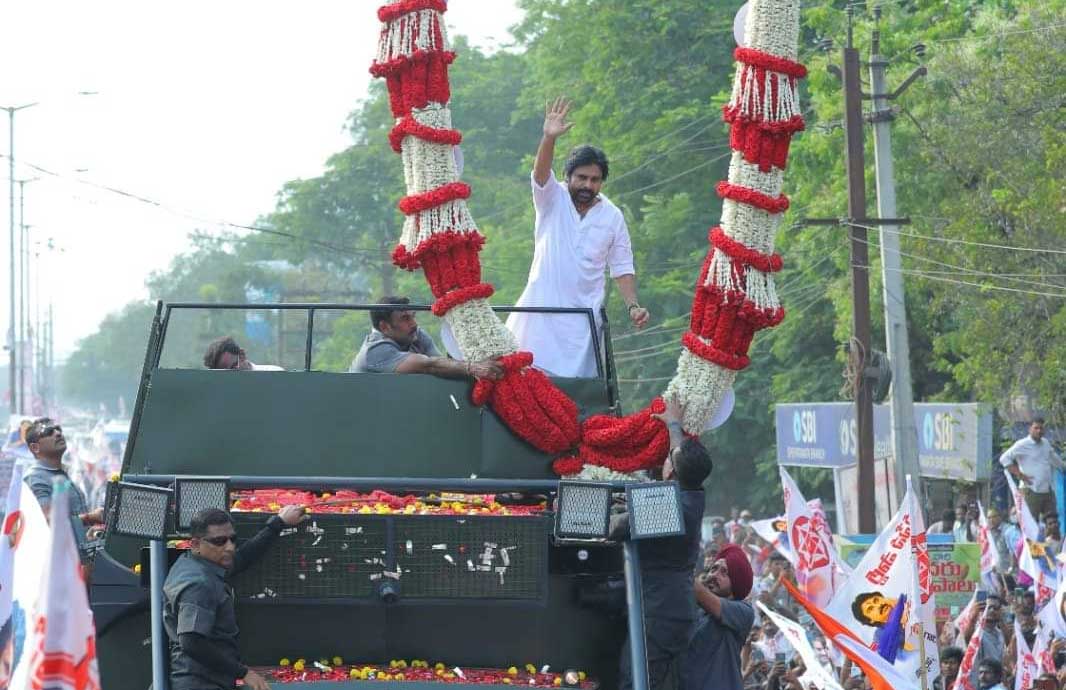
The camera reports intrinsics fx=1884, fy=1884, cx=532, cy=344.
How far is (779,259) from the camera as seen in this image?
8.98 metres

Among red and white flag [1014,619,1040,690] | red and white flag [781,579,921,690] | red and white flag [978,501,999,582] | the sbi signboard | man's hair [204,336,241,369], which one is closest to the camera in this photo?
man's hair [204,336,241,369]

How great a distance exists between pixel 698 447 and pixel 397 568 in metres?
1.48

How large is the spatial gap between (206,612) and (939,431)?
21.4 m

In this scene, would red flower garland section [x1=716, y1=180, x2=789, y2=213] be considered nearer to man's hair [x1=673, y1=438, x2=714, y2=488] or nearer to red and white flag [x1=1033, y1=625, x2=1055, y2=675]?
man's hair [x1=673, y1=438, x2=714, y2=488]

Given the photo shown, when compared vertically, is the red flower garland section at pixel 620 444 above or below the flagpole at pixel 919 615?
above

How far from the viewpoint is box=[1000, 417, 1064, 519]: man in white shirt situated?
21.9 metres

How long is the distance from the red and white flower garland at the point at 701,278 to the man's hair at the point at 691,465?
644 mm

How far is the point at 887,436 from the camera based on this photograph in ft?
99.7

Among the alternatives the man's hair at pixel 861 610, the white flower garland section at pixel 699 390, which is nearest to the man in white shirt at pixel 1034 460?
the man's hair at pixel 861 610

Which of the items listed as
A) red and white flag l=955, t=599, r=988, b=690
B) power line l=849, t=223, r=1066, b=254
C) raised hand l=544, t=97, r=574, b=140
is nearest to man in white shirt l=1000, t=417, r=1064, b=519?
power line l=849, t=223, r=1066, b=254

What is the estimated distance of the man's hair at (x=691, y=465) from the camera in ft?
26.4

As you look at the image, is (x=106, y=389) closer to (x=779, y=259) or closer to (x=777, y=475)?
(x=777, y=475)

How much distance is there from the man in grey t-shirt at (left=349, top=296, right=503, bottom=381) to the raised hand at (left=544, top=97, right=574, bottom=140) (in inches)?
43.7

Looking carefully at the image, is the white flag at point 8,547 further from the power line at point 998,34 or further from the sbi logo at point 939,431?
the sbi logo at point 939,431
